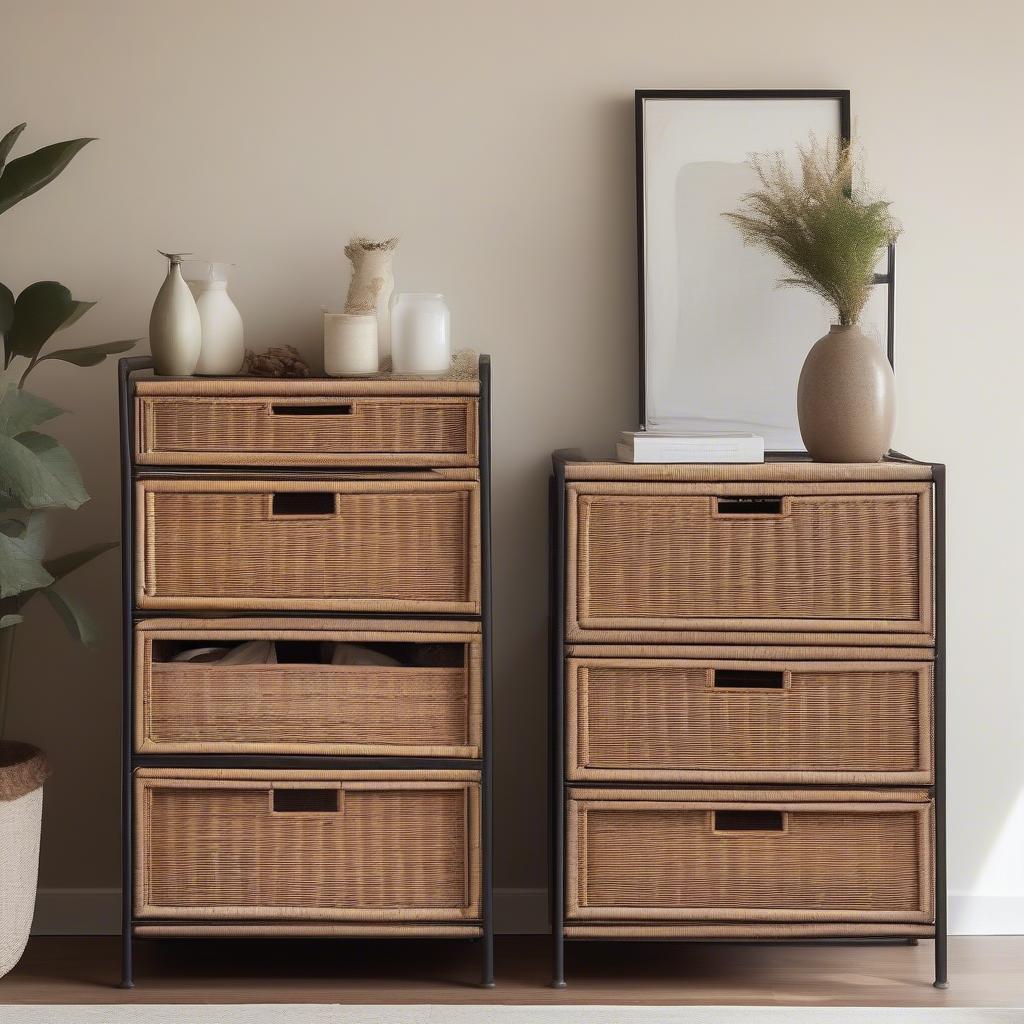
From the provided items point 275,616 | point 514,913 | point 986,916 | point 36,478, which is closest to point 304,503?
point 275,616

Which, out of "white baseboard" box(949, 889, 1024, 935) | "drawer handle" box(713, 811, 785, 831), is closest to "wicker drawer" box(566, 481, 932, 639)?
"drawer handle" box(713, 811, 785, 831)

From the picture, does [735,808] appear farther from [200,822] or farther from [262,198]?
[262,198]

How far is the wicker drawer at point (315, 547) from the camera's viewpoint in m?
2.13

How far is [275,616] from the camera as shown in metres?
2.16

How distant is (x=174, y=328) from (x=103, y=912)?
1.31m

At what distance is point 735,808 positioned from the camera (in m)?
2.14

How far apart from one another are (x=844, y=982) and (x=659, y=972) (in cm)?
36

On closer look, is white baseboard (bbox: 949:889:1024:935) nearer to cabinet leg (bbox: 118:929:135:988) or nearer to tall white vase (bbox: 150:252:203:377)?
cabinet leg (bbox: 118:929:135:988)

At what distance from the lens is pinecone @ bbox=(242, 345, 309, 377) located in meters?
2.24

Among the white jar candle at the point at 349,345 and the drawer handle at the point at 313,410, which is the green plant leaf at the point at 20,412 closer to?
the drawer handle at the point at 313,410

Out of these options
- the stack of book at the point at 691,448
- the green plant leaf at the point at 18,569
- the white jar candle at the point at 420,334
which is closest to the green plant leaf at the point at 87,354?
the green plant leaf at the point at 18,569

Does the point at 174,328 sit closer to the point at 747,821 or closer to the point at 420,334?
the point at 420,334

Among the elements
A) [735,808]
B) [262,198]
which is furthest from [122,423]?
[735,808]

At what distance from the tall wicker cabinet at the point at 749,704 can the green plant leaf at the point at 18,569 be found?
95cm
